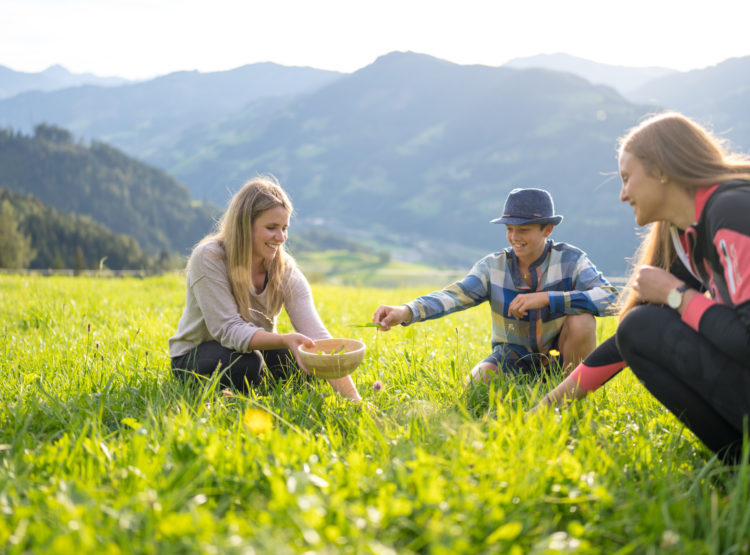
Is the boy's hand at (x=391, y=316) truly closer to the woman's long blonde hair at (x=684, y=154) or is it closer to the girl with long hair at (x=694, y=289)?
the girl with long hair at (x=694, y=289)

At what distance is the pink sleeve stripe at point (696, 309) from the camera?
7.37ft

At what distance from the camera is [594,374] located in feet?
9.48

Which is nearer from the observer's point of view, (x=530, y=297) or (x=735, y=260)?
(x=735, y=260)

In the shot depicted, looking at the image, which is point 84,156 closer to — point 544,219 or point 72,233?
point 72,233

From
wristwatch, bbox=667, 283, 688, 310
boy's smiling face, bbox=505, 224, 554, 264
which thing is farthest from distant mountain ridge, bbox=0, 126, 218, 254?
wristwatch, bbox=667, 283, 688, 310

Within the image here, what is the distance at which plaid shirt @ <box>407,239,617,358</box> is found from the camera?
3.71 meters

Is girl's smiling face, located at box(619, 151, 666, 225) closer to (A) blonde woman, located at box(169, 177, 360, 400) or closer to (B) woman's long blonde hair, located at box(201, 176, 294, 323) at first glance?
(A) blonde woman, located at box(169, 177, 360, 400)

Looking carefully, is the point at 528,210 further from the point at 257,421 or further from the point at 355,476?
the point at 355,476

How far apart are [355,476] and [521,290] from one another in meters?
2.17

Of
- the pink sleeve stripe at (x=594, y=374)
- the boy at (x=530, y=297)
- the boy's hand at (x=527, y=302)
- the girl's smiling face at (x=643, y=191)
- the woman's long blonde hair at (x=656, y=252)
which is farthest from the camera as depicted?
the boy at (x=530, y=297)

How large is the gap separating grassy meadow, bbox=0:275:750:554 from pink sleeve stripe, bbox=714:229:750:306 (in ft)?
2.27

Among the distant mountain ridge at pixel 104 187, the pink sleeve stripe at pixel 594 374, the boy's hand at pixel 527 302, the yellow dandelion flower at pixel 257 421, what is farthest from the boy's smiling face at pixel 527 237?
the distant mountain ridge at pixel 104 187

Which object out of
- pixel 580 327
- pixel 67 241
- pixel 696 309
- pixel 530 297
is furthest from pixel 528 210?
Result: pixel 67 241

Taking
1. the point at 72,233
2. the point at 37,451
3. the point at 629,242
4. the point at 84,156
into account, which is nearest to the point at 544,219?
the point at 37,451
